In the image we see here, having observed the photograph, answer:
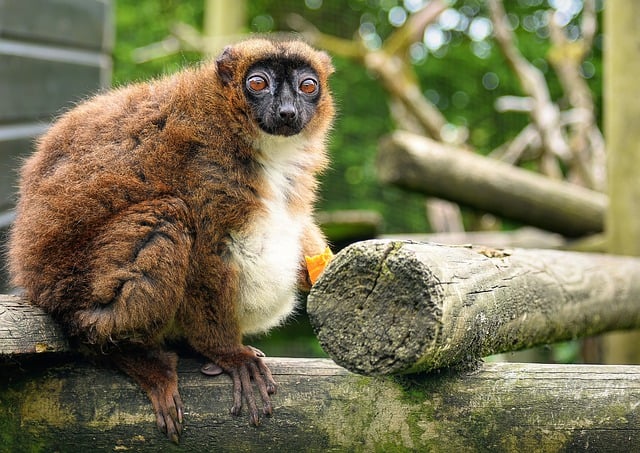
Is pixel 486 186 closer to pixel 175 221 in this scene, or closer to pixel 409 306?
pixel 175 221

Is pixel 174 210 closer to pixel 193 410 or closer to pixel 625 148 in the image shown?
pixel 193 410

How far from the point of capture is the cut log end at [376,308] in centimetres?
199

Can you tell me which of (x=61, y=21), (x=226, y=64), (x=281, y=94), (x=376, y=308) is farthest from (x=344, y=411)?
(x=61, y=21)

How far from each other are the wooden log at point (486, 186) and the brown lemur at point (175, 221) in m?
2.17

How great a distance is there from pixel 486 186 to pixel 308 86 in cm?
251

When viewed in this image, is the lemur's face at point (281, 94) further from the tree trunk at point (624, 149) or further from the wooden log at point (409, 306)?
the tree trunk at point (624, 149)

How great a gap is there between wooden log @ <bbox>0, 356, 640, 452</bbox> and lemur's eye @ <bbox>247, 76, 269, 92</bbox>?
1.04 m

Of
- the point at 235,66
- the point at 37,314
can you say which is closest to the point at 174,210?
the point at 37,314

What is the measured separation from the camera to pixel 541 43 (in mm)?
11648

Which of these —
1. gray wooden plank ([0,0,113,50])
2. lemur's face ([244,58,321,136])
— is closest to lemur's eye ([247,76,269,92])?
lemur's face ([244,58,321,136])

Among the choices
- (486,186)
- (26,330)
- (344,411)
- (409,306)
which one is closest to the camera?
(409,306)

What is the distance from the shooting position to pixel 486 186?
5359mm

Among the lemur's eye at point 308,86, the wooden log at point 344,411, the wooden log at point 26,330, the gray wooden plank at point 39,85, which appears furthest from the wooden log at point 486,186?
the wooden log at point 26,330

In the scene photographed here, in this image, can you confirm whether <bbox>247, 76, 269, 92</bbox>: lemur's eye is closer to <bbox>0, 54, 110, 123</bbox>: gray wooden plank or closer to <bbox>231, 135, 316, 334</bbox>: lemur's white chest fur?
<bbox>231, 135, 316, 334</bbox>: lemur's white chest fur
